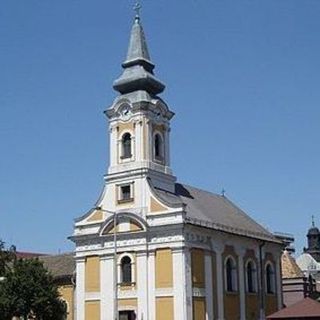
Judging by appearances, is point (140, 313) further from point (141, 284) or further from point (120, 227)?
point (120, 227)

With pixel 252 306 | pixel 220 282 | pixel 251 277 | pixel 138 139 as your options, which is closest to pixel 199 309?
pixel 220 282

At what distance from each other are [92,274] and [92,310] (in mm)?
2695

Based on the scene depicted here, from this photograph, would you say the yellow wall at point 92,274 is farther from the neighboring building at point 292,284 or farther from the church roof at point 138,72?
the neighboring building at point 292,284

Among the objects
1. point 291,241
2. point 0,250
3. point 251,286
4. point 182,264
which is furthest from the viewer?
point 291,241

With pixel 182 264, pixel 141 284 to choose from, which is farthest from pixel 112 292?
pixel 182 264

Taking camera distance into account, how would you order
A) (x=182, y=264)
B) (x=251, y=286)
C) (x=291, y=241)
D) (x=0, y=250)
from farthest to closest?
(x=291, y=241)
(x=251, y=286)
(x=0, y=250)
(x=182, y=264)

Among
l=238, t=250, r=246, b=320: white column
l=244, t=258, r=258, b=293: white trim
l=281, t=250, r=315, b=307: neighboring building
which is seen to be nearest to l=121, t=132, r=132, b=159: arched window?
l=238, t=250, r=246, b=320: white column

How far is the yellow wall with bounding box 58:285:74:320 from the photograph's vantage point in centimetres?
6166

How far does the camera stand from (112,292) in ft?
179

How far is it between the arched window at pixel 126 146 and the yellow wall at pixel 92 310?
11.3 meters

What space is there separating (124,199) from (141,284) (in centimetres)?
674

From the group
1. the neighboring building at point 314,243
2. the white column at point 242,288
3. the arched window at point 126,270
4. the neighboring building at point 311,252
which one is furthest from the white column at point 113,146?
the neighboring building at point 314,243

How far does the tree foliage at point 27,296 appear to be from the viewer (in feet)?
176

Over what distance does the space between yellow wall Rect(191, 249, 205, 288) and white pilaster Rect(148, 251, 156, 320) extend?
288 centimetres
